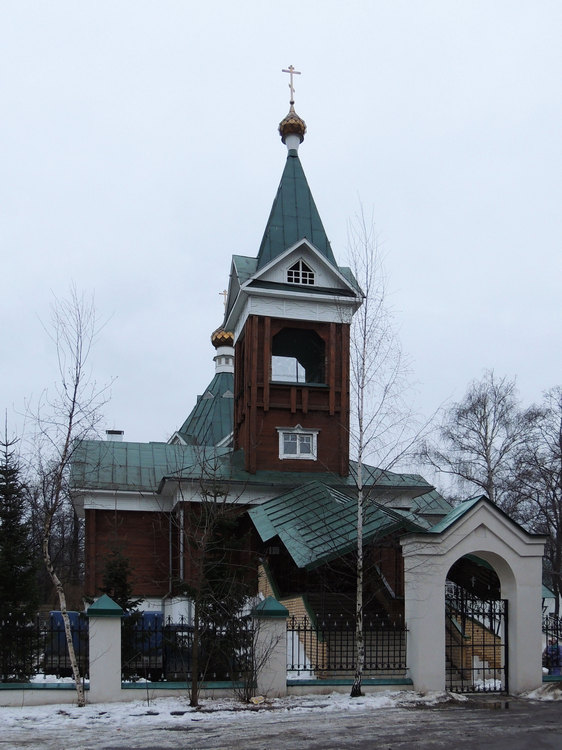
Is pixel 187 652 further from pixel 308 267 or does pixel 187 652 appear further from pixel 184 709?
pixel 308 267

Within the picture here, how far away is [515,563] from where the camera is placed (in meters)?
14.1

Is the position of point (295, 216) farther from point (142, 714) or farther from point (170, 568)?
point (142, 714)

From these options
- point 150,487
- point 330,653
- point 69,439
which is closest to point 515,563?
point 330,653

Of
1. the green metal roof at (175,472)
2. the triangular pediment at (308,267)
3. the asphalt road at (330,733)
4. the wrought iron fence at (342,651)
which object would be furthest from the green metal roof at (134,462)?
the asphalt road at (330,733)

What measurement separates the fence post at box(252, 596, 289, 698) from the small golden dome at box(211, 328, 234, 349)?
3049 cm

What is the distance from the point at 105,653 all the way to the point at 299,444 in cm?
1258

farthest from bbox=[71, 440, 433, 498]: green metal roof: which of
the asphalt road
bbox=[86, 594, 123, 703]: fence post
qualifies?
the asphalt road

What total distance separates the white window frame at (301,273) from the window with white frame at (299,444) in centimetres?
427

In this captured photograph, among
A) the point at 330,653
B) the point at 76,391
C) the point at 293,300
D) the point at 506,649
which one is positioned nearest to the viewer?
the point at 76,391

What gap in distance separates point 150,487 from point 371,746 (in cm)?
1699

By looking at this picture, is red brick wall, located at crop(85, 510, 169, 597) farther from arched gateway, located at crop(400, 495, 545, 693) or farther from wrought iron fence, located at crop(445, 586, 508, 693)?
arched gateway, located at crop(400, 495, 545, 693)

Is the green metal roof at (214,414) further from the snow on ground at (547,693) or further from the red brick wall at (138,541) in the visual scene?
the snow on ground at (547,693)

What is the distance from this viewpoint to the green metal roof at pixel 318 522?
1536 cm

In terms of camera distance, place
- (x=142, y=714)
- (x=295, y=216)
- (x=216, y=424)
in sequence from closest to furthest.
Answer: (x=142, y=714) < (x=295, y=216) < (x=216, y=424)
